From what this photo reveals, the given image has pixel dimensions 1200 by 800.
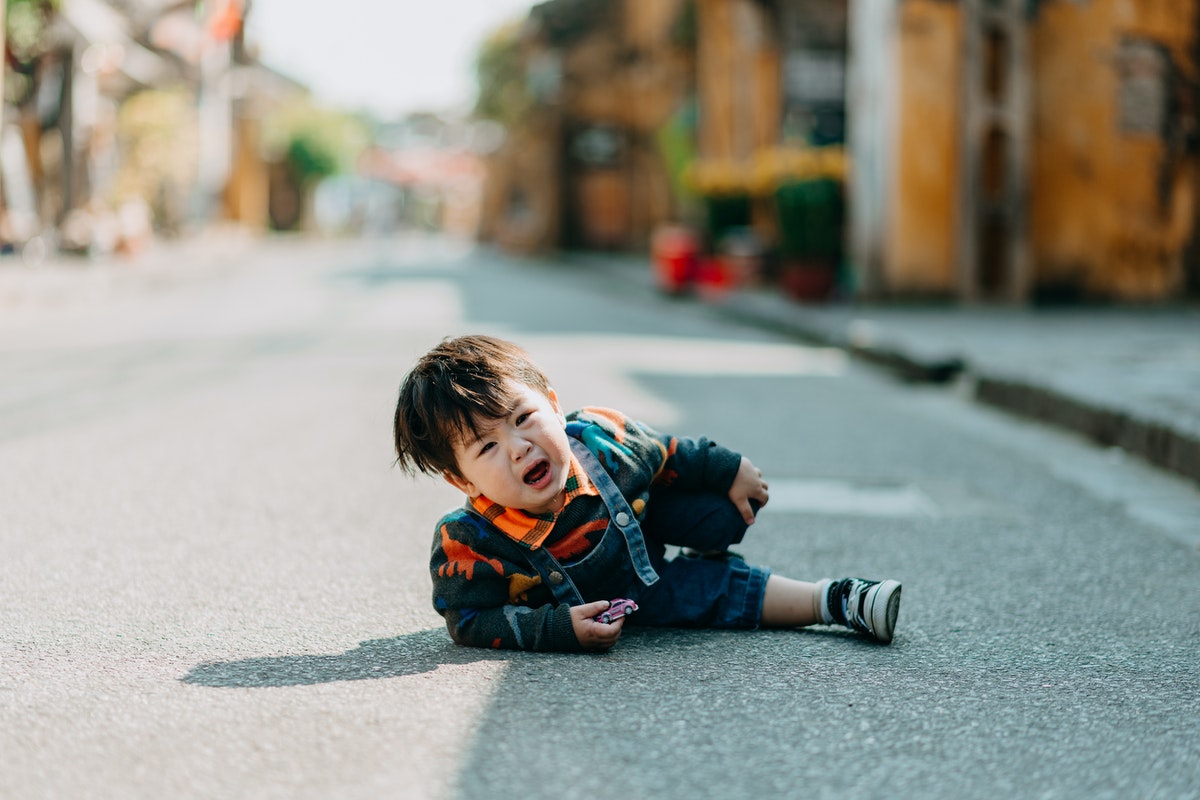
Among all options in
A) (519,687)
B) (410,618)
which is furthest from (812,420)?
(519,687)

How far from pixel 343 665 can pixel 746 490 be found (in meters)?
0.96

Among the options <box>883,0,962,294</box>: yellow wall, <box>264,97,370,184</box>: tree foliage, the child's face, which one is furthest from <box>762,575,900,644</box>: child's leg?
<box>264,97,370,184</box>: tree foliage

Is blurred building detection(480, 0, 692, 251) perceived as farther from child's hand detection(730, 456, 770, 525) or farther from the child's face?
the child's face

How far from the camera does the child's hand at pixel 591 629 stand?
9.53 ft

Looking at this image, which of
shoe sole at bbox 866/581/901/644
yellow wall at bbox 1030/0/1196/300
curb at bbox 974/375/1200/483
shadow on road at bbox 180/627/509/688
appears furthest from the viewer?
yellow wall at bbox 1030/0/1196/300

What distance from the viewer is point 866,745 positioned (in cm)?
241

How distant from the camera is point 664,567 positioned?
3291 millimetres

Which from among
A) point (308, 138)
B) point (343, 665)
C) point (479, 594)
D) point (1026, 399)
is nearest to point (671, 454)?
point (479, 594)

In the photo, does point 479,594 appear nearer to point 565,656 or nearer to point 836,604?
point 565,656

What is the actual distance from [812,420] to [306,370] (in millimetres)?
3290

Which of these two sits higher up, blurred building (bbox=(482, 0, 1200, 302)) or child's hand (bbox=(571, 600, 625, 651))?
blurred building (bbox=(482, 0, 1200, 302))

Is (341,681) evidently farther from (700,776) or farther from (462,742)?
(700,776)

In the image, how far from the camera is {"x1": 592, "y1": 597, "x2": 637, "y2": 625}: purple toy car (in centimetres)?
295

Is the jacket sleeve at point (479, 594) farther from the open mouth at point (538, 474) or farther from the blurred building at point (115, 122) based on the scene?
the blurred building at point (115, 122)
